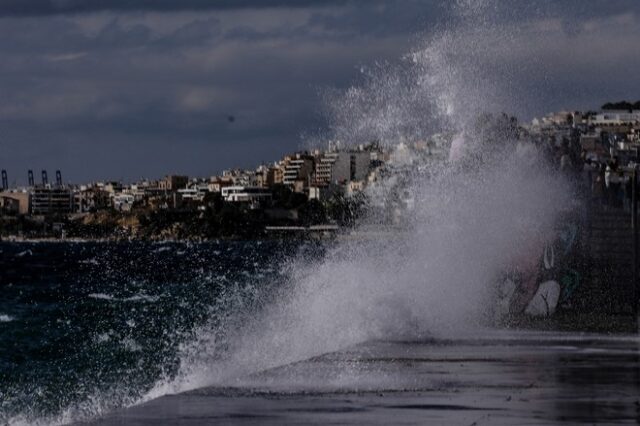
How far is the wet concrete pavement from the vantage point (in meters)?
11.6

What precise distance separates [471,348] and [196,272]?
71.6 metres

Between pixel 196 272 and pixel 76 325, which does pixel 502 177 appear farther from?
pixel 196 272

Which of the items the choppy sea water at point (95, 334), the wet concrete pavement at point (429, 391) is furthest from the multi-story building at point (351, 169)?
the wet concrete pavement at point (429, 391)

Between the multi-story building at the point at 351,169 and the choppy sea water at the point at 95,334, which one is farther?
the multi-story building at the point at 351,169

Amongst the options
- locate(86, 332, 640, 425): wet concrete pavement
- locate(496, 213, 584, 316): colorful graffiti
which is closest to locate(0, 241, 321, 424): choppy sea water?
locate(86, 332, 640, 425): wet concrete pavement

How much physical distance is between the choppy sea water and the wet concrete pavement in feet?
12.9

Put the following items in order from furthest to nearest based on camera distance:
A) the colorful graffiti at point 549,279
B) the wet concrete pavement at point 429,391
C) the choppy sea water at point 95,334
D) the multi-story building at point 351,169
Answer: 1. the multi-story building at point 351,169
2. the colorful graffiti at point 549,279
3. the choppy sea water at point 95,334
4. the wet concrete pavement at point 429,391

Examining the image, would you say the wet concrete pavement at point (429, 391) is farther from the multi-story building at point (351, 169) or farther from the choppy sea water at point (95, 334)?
the multi-story building at point (351, 169)

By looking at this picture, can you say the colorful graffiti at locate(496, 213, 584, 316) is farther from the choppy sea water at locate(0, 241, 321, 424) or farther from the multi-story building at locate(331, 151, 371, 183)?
the multi-story building at locate(331, 151, 371, 183)

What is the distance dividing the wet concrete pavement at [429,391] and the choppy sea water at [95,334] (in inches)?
155

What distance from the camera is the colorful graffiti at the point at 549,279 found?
25.9 m

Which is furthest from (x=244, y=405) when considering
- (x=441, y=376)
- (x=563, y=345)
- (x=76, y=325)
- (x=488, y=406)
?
(x=76, y=325)

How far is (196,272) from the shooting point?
3533 inches

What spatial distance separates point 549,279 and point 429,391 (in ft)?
42.7
